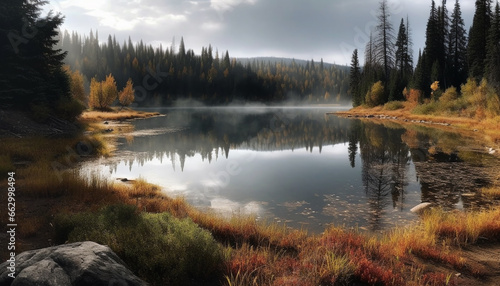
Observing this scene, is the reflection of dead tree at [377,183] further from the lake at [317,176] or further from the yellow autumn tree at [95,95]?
the yellow autumn tree at [95,95]

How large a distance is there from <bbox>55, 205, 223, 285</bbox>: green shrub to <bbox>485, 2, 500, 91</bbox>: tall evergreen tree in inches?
1742

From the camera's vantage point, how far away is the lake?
37.8 feet

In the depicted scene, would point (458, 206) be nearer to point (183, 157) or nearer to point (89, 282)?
point (89, 282)

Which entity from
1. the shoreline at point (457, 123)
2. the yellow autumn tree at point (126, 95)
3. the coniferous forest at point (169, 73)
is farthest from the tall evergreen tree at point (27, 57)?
the coniferous forest at point (169, 73)

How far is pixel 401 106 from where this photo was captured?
6569 centimetres

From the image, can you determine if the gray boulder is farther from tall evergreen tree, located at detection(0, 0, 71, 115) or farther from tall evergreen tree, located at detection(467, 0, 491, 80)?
tall evergreen tree, located at detection(467, 0, 491, 80)

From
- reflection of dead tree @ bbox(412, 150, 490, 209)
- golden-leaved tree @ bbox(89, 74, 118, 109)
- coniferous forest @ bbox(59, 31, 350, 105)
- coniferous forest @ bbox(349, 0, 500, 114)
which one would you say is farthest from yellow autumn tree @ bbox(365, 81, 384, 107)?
coniferous forest @ bbox(59, 31, 350, 105)

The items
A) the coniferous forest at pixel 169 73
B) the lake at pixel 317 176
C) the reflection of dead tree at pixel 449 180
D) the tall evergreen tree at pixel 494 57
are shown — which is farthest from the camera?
the coniferous forest at pixel 169 73

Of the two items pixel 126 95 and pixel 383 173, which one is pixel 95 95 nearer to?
pixel 126 95

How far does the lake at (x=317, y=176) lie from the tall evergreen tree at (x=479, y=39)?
36148 millimetres

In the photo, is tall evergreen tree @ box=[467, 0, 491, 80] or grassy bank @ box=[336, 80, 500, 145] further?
tall evergreen tree @ box=[467, 0, 491, 80]

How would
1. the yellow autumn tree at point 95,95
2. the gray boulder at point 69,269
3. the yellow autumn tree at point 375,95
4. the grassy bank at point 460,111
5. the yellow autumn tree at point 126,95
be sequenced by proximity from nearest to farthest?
1. the gray boulder at point 69,269
2. the grassy bank at point 460,111
3. the yellow autumn tree at point 95,95
4. the yellow autumn tree at point 375,95
5. the yellow autumn tree at point 126,95

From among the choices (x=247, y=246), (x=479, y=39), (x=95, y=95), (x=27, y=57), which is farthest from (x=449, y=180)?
(x=95, y=95)

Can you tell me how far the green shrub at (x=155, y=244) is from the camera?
5.67 meters
